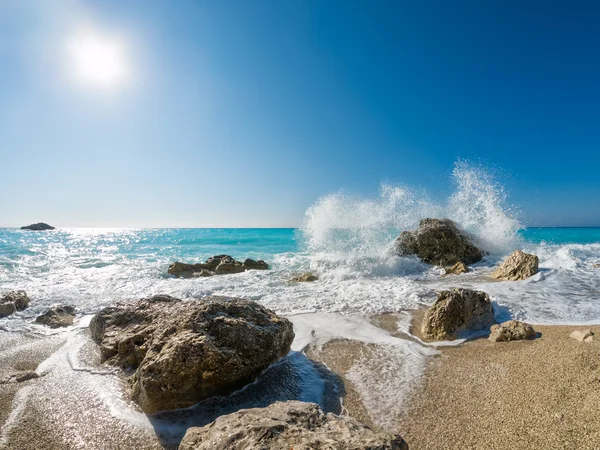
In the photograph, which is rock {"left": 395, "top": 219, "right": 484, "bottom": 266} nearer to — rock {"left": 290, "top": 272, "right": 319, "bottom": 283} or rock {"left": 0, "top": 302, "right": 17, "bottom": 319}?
rock {"left": 290, "top": 272, "right": 319, "bottom": 283}

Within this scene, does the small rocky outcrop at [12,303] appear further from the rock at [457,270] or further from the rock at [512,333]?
the rock at [457,270]

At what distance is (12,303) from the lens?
21.2 ft

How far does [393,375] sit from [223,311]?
2072 mm

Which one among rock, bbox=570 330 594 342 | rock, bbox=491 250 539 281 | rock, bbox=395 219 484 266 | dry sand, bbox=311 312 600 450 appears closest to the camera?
dry sand, bbox=311 312 600 450

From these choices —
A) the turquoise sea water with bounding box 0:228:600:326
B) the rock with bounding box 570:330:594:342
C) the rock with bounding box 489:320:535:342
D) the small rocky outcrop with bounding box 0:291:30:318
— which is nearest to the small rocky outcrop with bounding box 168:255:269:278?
the turquoise sea water with bounding box 0:228:600:326

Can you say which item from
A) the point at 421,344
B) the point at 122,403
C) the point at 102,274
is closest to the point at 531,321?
the point at 421,344

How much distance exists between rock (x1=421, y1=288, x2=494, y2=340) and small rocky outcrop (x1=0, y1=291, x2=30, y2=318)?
8024mm

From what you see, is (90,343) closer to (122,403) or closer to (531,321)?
(122,403)

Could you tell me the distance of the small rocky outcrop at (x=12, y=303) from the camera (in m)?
6.24

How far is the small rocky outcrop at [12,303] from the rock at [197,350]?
376cm

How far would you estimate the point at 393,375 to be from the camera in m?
3.48

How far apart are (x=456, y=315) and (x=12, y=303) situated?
862 centimetres

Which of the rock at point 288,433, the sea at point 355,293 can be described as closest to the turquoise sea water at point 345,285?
the sea at point 355,293

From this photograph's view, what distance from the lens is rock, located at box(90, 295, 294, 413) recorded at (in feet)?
9.37
